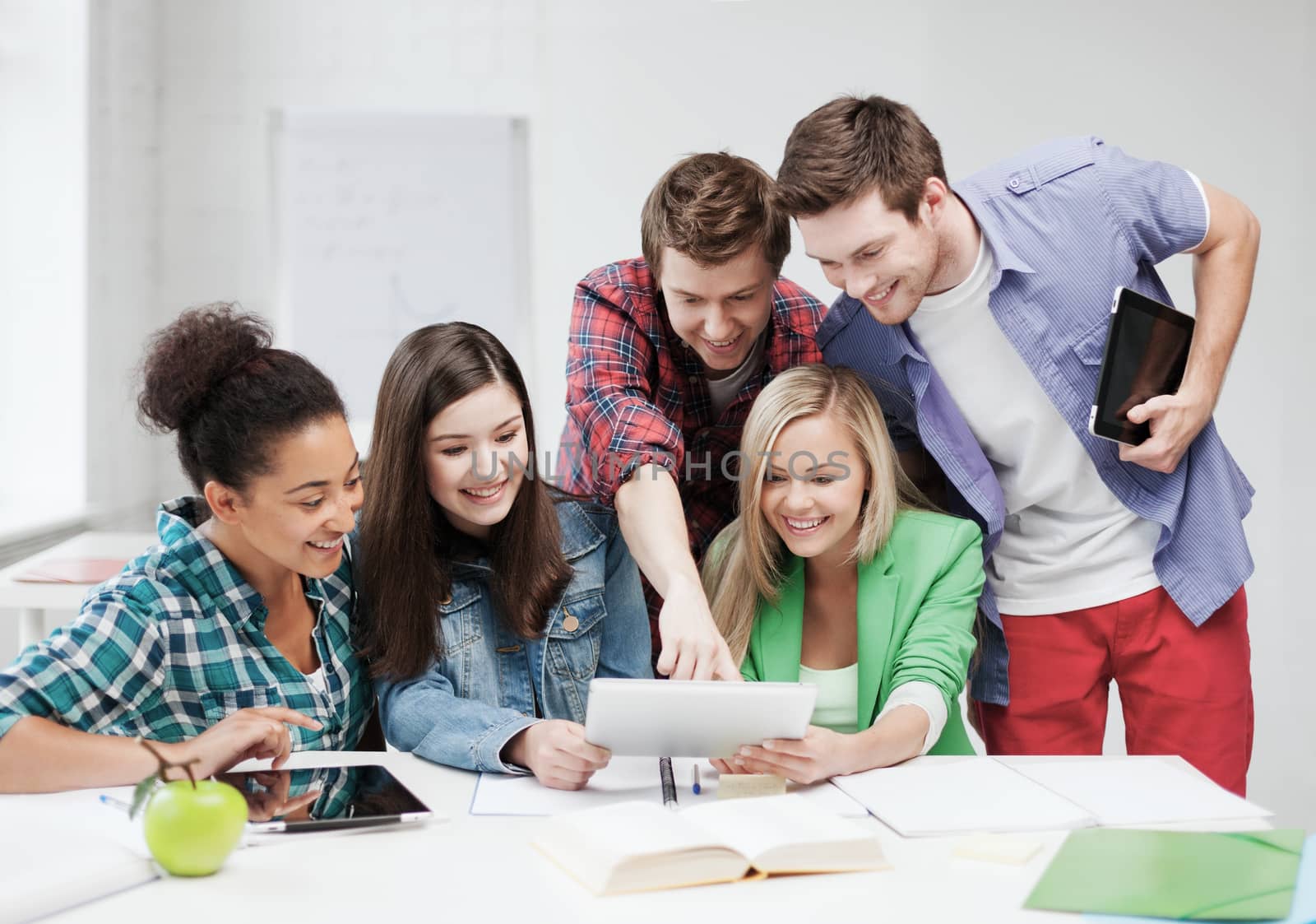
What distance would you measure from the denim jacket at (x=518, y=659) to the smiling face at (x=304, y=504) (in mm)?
219

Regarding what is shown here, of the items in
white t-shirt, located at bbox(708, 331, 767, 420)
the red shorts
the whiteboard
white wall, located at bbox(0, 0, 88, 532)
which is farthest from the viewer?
the whiteboard

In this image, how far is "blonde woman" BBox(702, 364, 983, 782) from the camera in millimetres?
1771

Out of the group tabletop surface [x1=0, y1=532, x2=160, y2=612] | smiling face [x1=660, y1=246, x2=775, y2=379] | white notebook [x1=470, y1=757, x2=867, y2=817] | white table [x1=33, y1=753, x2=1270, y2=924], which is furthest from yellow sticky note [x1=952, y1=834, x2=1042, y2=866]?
tabletop surface [x1=0, y1=532, x2=160, y2=612]

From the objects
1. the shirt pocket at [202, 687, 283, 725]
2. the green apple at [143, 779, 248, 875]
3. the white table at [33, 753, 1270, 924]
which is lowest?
the white table at [33, 753, 1270, 924]

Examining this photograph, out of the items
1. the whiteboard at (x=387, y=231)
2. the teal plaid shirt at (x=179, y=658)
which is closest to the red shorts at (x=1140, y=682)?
the teal plaid shirt at (x=179, y=658)

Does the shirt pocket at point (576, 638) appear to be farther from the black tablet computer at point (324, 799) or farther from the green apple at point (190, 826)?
the green apple at point (190, 826)

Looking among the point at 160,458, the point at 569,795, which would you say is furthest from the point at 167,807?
the point at 160,458

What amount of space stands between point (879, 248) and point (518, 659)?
32.2 inches

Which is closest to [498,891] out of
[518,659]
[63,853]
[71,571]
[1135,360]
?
[63,853]

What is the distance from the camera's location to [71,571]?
88.7 inches

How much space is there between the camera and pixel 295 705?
1541 millimetres

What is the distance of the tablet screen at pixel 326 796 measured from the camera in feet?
4.01

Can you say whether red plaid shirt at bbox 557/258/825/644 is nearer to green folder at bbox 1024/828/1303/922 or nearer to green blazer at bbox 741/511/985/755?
green blazer at bbox 741/511/985/755

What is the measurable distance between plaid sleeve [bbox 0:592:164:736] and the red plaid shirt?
72cm
